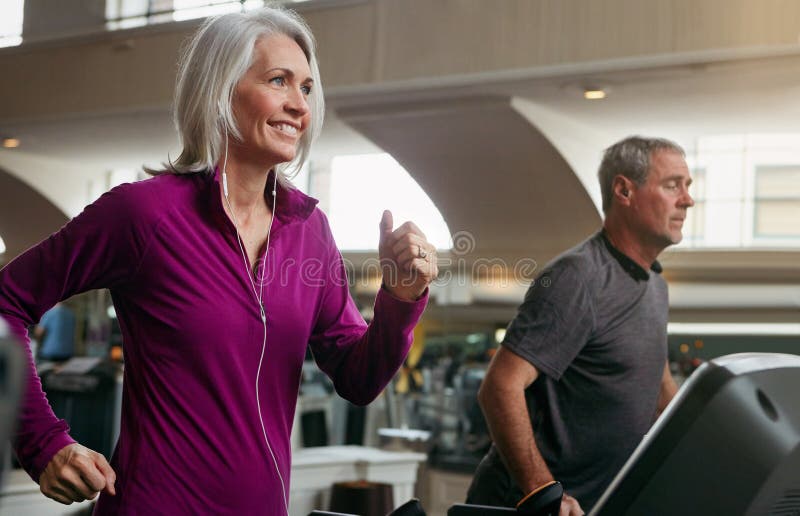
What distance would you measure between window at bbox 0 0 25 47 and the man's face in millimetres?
6296

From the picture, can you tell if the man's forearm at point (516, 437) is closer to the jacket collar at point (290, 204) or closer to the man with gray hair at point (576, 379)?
the man with gray hair at point (576, 379)

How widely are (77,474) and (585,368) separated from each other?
4.31ft

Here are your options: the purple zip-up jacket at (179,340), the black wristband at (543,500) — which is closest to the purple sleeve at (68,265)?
the purple zip-up jacket at (179,340)

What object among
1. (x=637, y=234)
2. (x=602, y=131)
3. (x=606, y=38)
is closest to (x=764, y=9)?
(x=606, y=38)

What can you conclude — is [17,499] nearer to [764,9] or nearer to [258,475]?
[258,475]

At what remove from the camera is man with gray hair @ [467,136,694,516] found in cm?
209

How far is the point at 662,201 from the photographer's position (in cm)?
244

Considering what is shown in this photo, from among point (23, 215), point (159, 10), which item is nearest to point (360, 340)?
point (159, 10)

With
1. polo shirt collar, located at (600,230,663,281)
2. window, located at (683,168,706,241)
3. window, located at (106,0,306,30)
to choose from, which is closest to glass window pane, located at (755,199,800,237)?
window, located at (683,168,706,241)

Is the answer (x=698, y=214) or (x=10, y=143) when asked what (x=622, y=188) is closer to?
(x=698, y=214)

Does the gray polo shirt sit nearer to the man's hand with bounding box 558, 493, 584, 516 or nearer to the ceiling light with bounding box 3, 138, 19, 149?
the man's hand with bounding box 558, 493, 584, 516

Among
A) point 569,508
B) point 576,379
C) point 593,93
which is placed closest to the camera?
point 569,508

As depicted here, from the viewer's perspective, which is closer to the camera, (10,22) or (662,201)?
(662,201)

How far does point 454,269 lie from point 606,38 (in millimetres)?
3322
